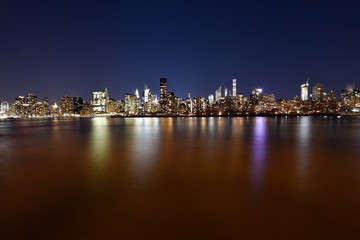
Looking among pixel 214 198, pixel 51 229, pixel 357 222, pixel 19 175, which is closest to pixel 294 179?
pixel 357 222

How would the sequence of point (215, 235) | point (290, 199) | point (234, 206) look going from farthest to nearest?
point (290, 199)
point (234, 206)
point (215, 235)

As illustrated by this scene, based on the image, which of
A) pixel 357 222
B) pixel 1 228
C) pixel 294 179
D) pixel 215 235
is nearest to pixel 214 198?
pixel 215 235

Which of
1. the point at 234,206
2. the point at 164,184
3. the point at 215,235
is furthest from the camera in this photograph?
the point at 164,184

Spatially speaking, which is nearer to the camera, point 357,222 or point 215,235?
point 215,235

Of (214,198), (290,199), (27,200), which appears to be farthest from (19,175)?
(290,199)

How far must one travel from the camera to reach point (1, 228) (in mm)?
4898

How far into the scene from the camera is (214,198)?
6469mm

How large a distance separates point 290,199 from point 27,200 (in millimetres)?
8055

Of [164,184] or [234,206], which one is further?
[164,184]

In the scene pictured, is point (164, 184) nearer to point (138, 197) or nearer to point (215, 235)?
point (138, 197)

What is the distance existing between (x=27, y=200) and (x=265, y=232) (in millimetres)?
6854

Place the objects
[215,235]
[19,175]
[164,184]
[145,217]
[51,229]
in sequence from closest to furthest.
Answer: [215,235] → [51,229] → [145,217] → [164,184] → [19,175]

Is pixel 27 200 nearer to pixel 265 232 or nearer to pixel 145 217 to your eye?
pixel 145 217

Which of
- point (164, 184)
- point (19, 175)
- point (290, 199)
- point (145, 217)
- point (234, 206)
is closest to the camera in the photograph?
point (145, 217)
